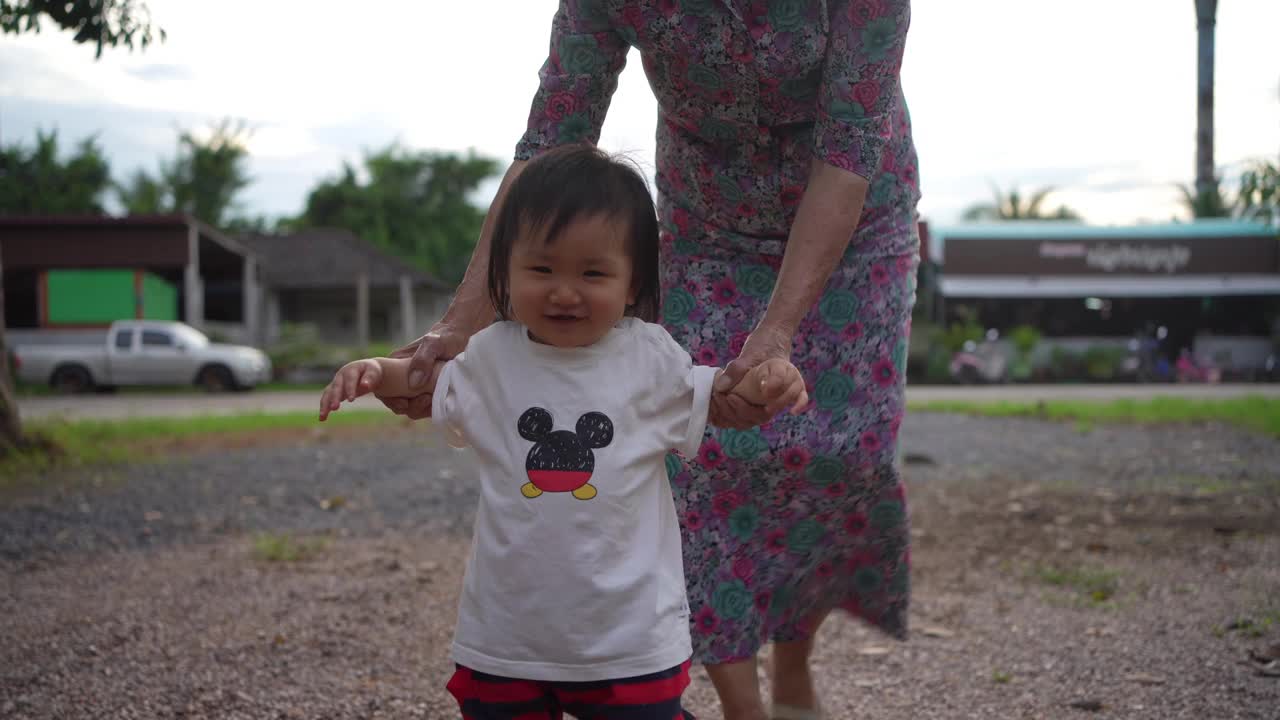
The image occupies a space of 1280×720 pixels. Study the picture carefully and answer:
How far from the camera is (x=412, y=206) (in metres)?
44.2

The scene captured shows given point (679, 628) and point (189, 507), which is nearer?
point (679, 628)

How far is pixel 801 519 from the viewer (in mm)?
2143

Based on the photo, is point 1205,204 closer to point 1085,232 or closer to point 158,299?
point 1085,232

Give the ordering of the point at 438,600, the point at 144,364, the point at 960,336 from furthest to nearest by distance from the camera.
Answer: the point at 960,336
the point at 144,364
the point at 438,600

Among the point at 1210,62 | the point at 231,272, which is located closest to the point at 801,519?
the point at 1210,62

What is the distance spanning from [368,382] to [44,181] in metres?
38.7

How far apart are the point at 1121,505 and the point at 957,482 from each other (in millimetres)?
1157

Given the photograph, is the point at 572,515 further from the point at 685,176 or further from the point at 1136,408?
the point at 1136,408

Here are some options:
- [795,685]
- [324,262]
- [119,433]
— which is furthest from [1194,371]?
[324,262]

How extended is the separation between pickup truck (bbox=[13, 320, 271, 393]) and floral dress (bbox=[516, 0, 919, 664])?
1789cm

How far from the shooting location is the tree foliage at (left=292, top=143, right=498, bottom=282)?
43.6m

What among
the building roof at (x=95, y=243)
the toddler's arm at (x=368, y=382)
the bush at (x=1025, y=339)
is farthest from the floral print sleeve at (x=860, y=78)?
the building roof at (x=95, y=243)

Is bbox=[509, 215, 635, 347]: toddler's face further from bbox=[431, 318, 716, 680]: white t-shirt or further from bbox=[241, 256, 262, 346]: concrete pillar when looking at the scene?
bbox=[241, 256, 262, 346]: concrete pillar

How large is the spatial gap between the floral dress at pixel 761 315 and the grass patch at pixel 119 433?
5.87m
